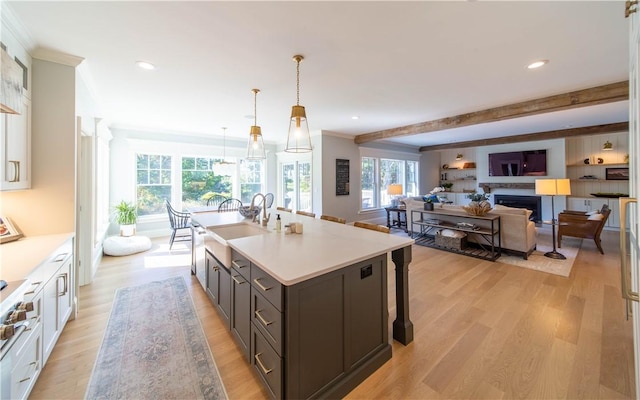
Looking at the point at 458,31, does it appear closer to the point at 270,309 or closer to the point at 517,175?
the point at 270,309

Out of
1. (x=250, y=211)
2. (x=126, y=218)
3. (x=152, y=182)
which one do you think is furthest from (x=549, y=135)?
(x=126, y=218)

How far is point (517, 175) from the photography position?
25.5ft

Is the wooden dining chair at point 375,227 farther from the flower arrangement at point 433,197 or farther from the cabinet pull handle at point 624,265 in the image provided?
the flower arrangement at point 433,197

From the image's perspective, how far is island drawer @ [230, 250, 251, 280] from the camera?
68.6 inches

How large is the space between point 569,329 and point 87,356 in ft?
13.6

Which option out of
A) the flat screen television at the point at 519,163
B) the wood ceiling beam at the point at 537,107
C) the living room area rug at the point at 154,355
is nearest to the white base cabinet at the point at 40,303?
the living room area rug at the point at 154,355

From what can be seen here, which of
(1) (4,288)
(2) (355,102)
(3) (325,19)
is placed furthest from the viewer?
(2) (355,102)

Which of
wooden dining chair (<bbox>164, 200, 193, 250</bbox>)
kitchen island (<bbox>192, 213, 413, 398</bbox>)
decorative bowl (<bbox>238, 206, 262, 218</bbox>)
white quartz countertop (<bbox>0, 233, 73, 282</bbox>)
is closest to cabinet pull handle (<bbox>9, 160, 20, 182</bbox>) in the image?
white quartz countertop (<bbox>0, 233, 73, 282</bbox>)

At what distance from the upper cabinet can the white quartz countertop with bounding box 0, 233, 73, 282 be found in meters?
0.46

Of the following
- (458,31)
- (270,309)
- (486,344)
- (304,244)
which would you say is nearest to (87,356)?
(270,309)

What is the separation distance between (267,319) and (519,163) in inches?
363

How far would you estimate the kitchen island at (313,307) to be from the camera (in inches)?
54.7

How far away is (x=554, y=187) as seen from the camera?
13.0 ft

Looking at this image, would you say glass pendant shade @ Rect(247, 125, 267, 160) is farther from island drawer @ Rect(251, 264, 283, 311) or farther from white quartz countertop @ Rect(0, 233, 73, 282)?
white quartz countertop @ Rect(0, 233, 73, 282)
